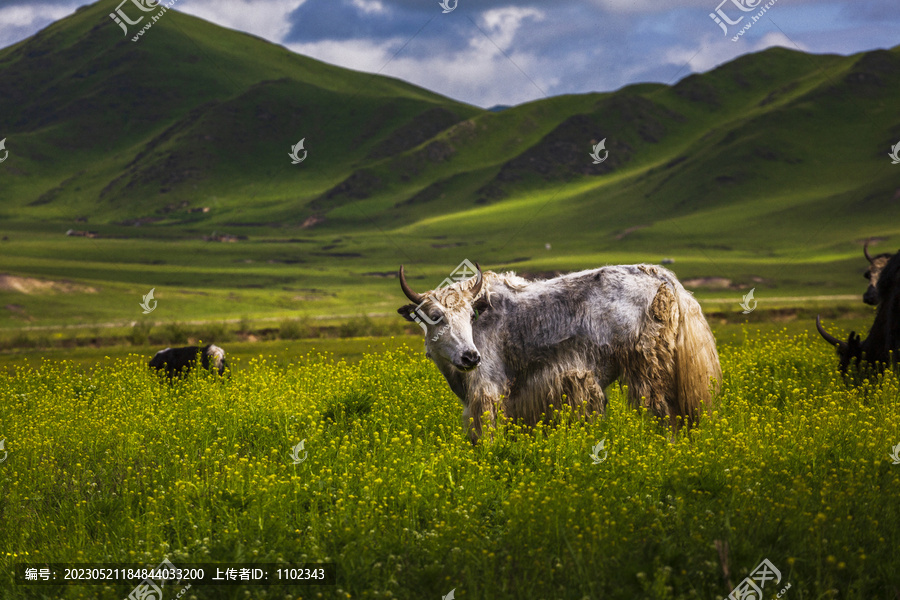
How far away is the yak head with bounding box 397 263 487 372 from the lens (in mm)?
8188

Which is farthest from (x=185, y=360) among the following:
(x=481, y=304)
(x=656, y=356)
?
(x=656, y=356)

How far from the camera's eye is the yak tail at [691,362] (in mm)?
8570

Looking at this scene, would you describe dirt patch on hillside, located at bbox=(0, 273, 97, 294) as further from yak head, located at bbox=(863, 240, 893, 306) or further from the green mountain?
yak head, located at bbox=(863, 240, 893, 306)

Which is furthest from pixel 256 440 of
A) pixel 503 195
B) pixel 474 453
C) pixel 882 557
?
pixel 503 195

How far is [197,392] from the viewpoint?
11844 mm

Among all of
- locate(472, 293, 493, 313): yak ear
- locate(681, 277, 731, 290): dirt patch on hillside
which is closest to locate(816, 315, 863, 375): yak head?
locate(472, 293, 493, 313): yak ear

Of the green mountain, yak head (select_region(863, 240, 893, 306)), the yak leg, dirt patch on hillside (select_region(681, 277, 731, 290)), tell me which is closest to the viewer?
the yak leg

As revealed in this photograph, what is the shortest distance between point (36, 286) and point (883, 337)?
6550 centimetres

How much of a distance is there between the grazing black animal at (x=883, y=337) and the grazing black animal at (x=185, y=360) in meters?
10.8

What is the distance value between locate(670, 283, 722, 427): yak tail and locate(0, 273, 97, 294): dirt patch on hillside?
61775 mm

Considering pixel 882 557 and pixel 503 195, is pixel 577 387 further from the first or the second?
pixel 503 195

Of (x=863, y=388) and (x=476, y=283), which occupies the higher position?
(x=476, y=283)

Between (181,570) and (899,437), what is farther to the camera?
(899,437)

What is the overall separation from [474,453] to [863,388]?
5.39m
